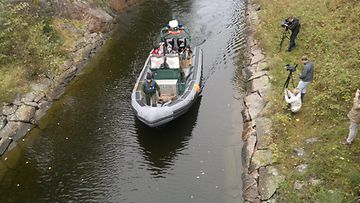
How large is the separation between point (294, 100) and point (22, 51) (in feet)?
45.1

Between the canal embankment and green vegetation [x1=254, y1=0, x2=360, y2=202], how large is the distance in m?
10.6

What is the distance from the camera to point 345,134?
12438mm

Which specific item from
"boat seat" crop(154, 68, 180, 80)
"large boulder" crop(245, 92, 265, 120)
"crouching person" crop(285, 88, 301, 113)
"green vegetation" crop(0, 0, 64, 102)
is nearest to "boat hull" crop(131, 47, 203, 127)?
"boat seat" crop(154, 68, 180, 80)

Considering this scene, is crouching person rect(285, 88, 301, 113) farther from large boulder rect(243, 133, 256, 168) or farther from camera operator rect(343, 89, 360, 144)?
camera operator rect(343, 89, 360, 144)

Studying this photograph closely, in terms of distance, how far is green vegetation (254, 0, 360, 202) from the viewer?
11.2 m

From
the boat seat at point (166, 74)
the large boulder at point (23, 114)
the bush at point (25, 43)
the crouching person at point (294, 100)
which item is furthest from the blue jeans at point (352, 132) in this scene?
the bush at point (25, 43)

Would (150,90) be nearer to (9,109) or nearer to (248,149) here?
(248,149)

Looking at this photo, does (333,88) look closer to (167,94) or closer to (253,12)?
(167,94)

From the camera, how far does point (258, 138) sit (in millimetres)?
14602

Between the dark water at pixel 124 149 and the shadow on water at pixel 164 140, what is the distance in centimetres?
4

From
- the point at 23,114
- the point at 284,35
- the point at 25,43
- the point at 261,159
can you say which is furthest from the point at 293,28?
the point at 25,43

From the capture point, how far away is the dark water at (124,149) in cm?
1335

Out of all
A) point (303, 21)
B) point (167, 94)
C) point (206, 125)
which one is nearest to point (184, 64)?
point (167, 94)

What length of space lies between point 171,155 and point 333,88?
670cm
